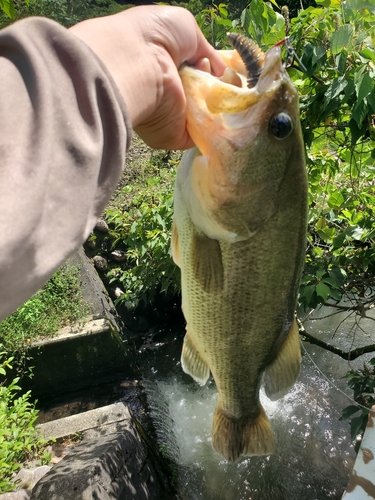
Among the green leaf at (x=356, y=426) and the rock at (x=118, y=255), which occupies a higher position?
the green leaf at (x=356, y=426)

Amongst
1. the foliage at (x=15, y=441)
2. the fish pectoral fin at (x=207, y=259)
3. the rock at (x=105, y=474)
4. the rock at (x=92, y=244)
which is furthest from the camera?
the rock at (x=92, y=244)

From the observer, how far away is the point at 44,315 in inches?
194

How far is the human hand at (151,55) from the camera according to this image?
1.12 metres

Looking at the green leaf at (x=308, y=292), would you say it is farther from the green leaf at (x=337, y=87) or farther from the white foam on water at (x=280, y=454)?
the white foam on water at (x=280, y=454)

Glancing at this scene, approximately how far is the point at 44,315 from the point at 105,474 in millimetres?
2466

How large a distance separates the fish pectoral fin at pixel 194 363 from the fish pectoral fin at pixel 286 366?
0.32 m

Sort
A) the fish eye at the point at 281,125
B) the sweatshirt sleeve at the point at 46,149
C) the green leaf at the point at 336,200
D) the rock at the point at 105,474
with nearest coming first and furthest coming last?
the sweatshirt sleeve at the point at 46,149, the fish eye at the point at 281,125, the rock at the point at 105,474, the green leaf at the point at 336,200

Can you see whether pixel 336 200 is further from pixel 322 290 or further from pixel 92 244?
pixel 92 244

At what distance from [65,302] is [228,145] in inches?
168

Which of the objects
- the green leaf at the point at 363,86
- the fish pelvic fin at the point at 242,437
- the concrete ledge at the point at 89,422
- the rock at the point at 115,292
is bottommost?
the rock at the point at 115,292

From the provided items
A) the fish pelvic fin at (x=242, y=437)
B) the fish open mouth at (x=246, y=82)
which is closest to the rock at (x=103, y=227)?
the fish pelvic fin at (x=242, y=437)

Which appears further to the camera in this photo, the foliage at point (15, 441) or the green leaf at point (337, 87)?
the foliage at point (15, 441)

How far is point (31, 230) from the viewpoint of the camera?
2.47 feet

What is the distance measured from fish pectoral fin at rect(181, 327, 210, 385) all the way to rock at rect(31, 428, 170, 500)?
4.93 feet
